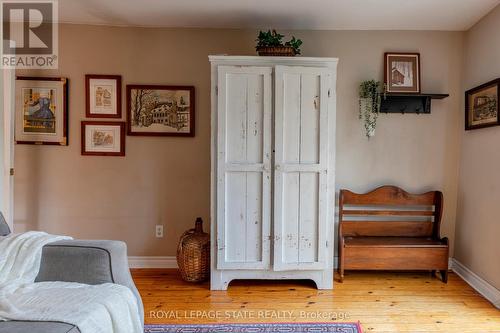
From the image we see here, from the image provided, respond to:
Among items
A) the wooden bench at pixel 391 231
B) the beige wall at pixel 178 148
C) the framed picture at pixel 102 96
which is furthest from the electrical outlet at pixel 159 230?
the wooden bench at pixel 391 231

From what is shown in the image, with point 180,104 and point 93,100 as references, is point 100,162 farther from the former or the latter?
point 180,104

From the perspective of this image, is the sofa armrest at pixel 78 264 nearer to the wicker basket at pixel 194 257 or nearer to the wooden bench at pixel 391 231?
the wicker basket at pixel 194 257

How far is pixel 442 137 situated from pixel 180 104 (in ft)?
7.88

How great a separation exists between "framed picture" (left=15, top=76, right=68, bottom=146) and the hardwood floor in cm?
150

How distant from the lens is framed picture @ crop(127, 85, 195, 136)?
2732mm

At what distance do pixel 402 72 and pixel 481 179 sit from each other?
3.62 ft

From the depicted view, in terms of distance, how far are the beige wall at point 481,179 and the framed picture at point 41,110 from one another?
11.6ft

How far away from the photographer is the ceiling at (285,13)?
7.52ft

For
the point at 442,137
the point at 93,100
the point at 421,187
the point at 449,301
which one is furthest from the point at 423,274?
the point at 93,100

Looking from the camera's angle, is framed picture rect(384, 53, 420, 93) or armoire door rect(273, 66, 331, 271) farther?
framed picture rect(384, 53, 420, 93)

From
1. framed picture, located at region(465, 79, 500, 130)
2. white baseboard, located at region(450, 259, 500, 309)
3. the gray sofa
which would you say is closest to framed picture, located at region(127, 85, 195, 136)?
the gray sofa

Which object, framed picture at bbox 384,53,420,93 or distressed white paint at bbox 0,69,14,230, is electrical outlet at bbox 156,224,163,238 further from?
framed picture at bbox 384,53,420,93

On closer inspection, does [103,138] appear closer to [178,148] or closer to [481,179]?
[178,148]

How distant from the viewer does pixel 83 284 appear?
1.39m
